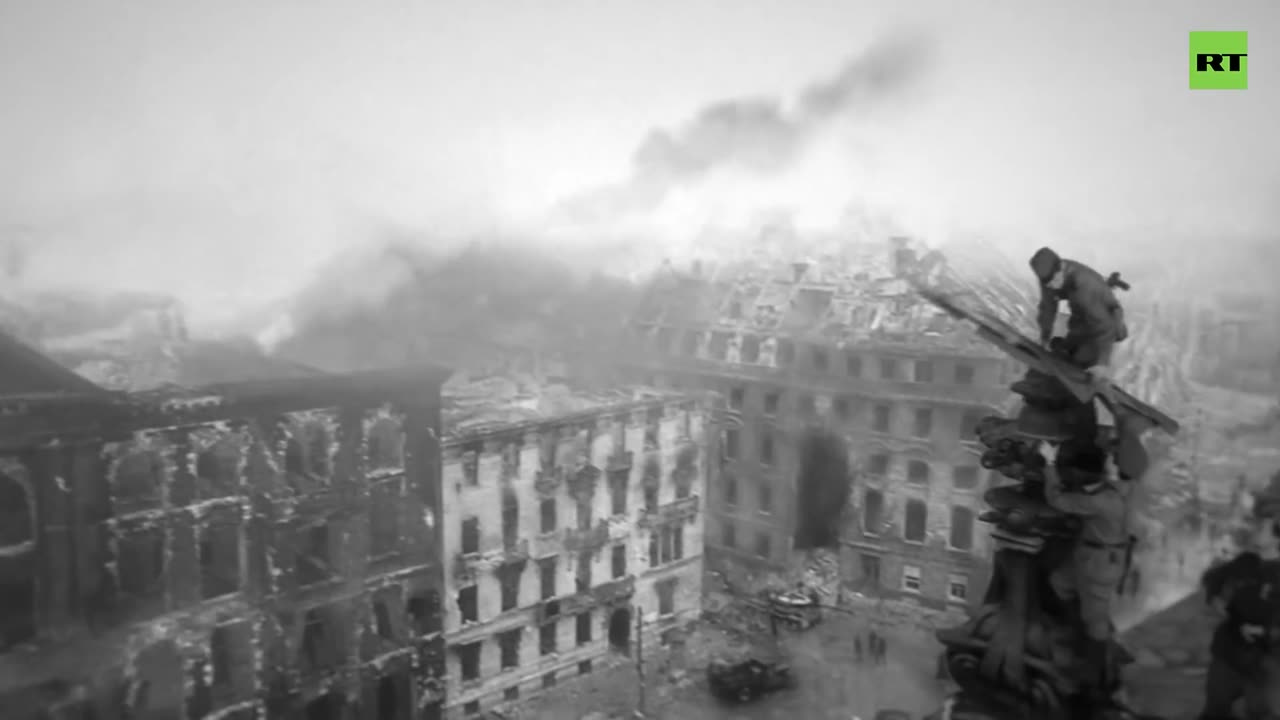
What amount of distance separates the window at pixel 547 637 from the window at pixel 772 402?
22.8ft

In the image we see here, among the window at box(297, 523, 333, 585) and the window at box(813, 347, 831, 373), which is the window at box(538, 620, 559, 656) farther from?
the window at box(813, 347, 831, 373)

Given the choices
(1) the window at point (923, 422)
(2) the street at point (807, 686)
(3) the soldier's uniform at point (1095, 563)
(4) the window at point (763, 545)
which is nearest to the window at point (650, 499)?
(4) the window at point (763, 545)

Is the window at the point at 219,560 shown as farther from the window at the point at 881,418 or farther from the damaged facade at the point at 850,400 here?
the window at the point at 881,418

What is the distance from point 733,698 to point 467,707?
5605mm

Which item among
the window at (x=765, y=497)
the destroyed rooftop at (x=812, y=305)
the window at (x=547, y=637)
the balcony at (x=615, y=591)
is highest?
the destroyed rooftop at (x=812, y=305)

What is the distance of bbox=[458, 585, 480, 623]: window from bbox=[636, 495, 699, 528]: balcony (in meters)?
4.30

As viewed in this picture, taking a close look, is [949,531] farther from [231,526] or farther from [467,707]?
[231,526]

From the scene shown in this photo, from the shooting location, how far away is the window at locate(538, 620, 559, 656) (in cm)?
2052

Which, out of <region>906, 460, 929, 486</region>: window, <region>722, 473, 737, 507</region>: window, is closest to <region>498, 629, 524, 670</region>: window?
<region>722, 473, 737, 507</region>: window

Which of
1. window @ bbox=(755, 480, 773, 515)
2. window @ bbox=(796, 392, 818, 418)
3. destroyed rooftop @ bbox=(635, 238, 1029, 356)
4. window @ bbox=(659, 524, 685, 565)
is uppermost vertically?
destroyed rooftop @ bbox=(635, 238, 1029, 356)

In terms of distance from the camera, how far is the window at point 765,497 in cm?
2267

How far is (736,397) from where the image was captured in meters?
23.0

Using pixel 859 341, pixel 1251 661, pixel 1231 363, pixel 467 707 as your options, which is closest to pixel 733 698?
pixel 467 707

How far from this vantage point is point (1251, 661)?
13.9 feet
